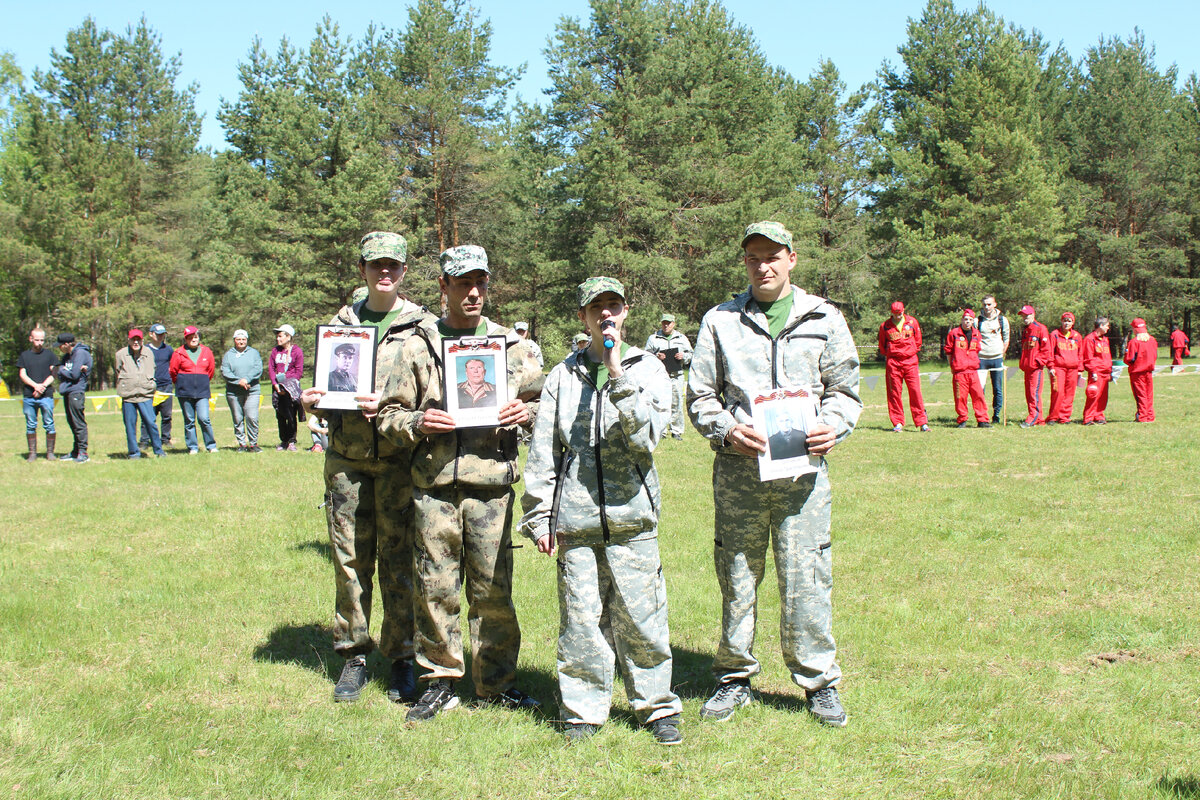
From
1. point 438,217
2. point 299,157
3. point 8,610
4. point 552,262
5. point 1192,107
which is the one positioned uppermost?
point 1192,107

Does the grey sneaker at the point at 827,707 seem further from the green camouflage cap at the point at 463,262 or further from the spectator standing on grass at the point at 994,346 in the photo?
the spectator standing on grass at the point at 994,346

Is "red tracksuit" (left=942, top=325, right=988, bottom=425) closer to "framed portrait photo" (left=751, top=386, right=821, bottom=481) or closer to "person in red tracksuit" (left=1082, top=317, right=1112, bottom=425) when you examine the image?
"person in red tracksuit" (left=1082, top=317, right=1112, bottom=425)

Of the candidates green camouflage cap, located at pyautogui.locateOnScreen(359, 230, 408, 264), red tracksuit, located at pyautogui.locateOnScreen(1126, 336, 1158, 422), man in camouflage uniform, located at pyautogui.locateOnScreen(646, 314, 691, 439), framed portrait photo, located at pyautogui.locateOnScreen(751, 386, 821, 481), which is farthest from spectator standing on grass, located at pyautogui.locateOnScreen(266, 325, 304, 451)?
red tracksuit, located at pyautogui.locateOnScreen(1126, 336, 1158, 422)

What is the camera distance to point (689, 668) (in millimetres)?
5230

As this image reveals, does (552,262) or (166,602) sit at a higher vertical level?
(552,262)

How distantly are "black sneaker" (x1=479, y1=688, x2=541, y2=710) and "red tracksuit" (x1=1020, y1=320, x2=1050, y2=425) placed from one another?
47.2ft

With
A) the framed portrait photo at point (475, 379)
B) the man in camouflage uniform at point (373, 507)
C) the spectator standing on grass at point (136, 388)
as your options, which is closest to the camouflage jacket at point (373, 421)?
the man in camouflage uniform at point (373, 507)

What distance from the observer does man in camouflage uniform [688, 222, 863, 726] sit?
14.2 feet

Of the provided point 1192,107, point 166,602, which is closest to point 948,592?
point 166,602

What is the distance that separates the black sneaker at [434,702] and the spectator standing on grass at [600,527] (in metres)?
0.68

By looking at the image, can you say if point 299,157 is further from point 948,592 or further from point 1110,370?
point 948,592

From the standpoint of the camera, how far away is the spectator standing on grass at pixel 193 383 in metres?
15.3

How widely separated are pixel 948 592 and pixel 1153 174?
4973 centimetres

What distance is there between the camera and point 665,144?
3566 cm
